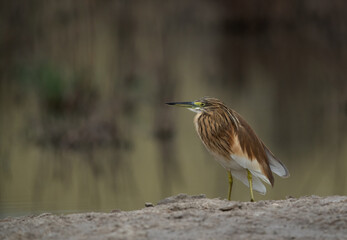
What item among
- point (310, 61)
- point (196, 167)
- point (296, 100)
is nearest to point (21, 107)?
point (196, 167)

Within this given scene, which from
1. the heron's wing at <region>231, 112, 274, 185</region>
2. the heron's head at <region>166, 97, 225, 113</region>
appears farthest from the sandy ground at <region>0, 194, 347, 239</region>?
the heron's head at <region>166, 97, 225, 113</region>

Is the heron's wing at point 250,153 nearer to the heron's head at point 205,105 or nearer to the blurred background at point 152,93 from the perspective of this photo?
the heron's head at point 205,105

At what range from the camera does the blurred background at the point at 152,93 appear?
7.02 m

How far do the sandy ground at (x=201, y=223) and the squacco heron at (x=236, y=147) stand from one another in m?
0.71

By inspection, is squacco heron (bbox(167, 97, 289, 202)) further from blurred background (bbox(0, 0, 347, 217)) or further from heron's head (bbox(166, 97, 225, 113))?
blurred background (bbox(0, 0, 347, 217))

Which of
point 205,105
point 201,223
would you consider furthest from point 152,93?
point 201,223

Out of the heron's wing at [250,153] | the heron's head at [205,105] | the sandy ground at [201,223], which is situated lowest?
the sandy ground at [201,223]

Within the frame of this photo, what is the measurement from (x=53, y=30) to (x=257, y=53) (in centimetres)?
400

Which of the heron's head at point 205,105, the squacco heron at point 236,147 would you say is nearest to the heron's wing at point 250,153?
the squacco heron at point 236,147

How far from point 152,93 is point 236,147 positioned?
20.3 ft

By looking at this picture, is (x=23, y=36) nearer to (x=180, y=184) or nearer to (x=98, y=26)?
(x=98, y=26)

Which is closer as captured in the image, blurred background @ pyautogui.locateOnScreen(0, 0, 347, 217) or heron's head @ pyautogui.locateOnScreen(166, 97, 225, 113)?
heron's head @ pyautogui.locateOnScreen(166, 97, 225, 113)

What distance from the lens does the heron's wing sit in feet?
16.8

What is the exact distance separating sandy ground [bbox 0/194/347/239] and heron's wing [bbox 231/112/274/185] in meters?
0.68
